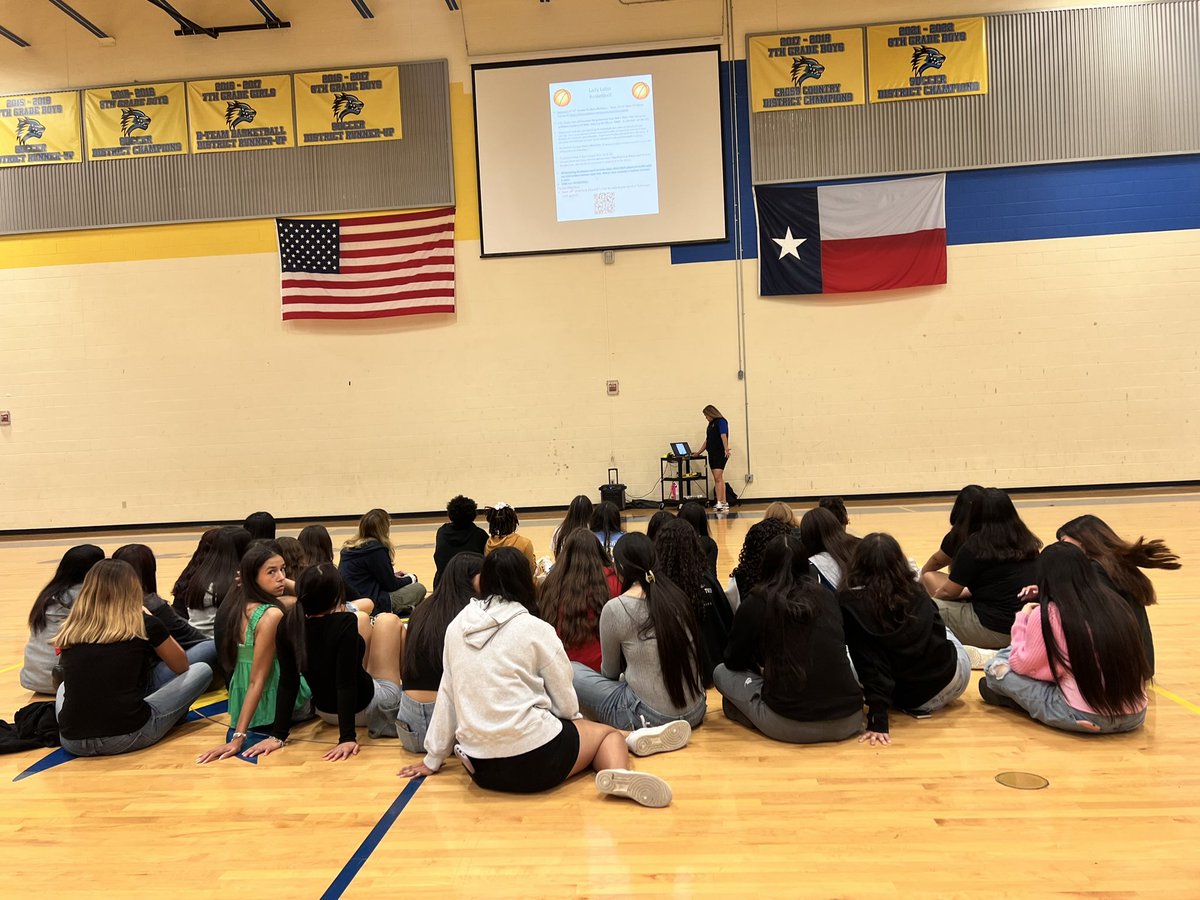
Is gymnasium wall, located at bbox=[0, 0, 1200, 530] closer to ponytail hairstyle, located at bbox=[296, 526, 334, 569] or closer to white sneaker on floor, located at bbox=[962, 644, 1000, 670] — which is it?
ponytail hairstyle, located at bbox=[296, 526, 334, 569]

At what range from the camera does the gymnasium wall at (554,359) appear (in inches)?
471

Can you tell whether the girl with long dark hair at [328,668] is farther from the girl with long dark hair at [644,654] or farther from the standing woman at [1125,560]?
the standing woman at [1125,560]

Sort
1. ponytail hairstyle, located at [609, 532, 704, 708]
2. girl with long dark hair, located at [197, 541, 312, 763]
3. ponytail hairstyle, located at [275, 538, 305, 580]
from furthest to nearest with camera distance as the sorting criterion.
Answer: ponytail hairstyle, located at [275, 538, 305, 580] → girl with long dark hair, located at [197, 541, 312, 763] → ponytail hairstyle, located at [609, 532, 704, 708]

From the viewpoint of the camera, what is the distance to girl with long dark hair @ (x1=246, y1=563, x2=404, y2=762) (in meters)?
3.57

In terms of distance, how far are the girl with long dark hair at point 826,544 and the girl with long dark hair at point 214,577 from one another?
117 inches

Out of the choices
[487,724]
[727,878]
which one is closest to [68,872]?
[487,724]

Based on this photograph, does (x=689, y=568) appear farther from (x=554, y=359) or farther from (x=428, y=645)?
(x=554, y=359)

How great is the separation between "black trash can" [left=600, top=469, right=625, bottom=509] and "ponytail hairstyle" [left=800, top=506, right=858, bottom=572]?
24.4 ft

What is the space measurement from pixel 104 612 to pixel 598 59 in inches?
427

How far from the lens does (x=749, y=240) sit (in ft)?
40.5

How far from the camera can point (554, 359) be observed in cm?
1262

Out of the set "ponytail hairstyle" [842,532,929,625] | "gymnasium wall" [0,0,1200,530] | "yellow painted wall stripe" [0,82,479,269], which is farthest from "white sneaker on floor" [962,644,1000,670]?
"yellow painted wall stripe" [0,82,479,269]

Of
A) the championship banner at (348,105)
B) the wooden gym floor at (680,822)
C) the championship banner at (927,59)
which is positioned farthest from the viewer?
the championship banner at (348,105)

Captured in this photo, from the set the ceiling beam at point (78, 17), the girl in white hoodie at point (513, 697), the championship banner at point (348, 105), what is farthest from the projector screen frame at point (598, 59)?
the girl in white hoodie at point (513, 697)
